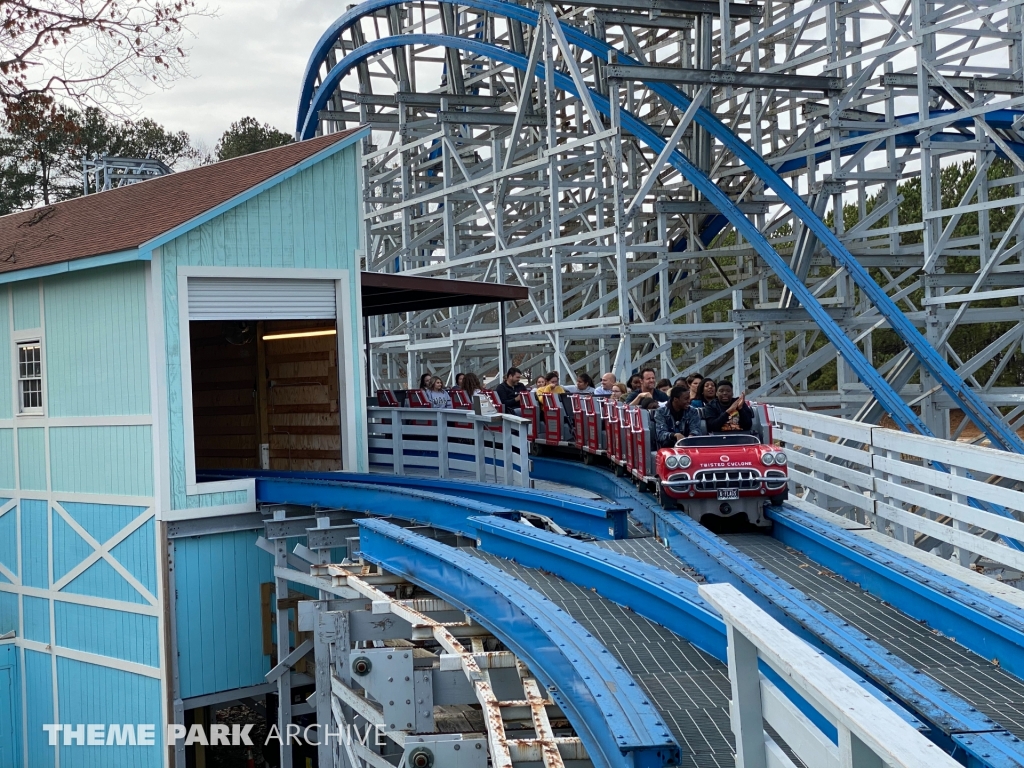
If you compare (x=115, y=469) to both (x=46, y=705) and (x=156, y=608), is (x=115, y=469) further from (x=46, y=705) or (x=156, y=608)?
(x=46, y=705)

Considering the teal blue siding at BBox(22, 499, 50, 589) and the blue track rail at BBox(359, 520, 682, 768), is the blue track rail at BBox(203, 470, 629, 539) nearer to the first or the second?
the blue track rail at BBox(359, 520, 682, 768)

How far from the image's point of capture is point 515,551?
10000 millimetres

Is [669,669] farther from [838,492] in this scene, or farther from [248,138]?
[248,138]

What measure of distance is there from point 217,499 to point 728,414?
19.7ft

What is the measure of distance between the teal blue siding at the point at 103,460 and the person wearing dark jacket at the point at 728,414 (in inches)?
249

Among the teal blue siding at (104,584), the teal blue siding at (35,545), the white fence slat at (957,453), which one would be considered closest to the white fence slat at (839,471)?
the white fence slat at (957,453)

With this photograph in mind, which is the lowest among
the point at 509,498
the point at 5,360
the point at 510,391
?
the point at 509,498

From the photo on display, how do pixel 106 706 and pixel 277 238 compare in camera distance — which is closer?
pixel 106 706

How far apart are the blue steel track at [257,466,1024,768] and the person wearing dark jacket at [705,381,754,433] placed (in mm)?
1107

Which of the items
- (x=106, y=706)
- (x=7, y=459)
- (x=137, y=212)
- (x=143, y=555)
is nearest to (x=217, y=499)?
(x=143, y=555)

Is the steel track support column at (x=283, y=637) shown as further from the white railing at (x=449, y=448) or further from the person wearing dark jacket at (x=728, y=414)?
the person wearing dark jacket at (x=728, y=414)

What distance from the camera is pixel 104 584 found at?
14523mm

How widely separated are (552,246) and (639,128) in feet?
9.46

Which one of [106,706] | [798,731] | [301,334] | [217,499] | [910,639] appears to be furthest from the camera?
[301,334]
